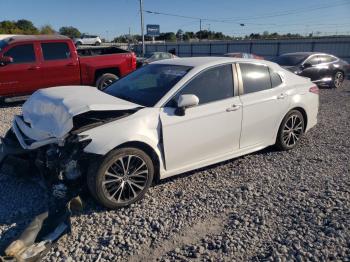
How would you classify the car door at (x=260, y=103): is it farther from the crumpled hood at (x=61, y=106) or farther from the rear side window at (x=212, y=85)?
the crumpled hood at (x=61, y=106)

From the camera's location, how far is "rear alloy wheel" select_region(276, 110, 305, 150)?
5.43m

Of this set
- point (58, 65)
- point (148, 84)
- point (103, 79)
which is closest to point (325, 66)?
point (103, 79)

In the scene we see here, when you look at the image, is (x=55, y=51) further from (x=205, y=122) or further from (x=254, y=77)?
(x=205, y=122)

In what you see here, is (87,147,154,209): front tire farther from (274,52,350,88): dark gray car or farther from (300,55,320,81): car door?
(300,55,320,81): car door

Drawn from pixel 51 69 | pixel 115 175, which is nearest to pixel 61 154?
pixel 115 175

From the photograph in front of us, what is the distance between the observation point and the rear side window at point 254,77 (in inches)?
190

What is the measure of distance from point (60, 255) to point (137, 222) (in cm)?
84

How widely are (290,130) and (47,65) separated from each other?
7.00 m

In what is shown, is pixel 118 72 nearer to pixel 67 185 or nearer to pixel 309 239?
pixel 67 185

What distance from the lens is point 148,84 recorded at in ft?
15.4

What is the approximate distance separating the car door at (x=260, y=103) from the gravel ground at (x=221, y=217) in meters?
0.47

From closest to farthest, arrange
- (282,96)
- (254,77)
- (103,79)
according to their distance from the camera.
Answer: (254,77)
(282,96)
(103,79)

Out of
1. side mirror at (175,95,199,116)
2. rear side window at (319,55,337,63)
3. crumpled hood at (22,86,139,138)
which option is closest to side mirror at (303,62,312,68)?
rear side window at (319,55,337,63)

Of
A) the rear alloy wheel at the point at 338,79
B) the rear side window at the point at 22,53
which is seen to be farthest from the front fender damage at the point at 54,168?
the rear alloy wheel at the point at 338,79
